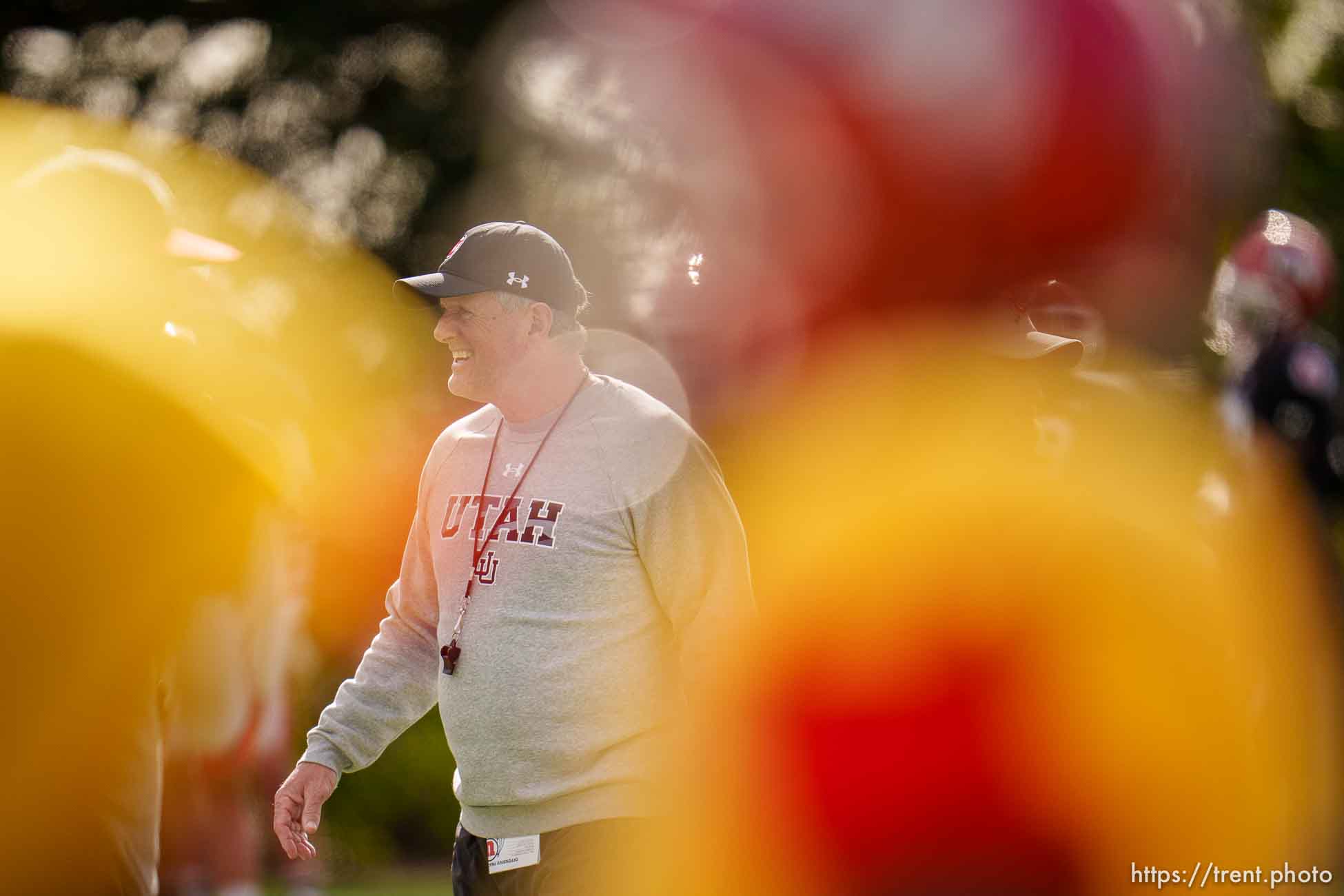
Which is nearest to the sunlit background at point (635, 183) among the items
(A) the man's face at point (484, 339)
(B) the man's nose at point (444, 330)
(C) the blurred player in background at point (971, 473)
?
(C) the blurred player in background at point (971, 473)

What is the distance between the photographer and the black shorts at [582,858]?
9.86ft

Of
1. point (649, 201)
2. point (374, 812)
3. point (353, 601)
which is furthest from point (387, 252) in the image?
point (649, 201)

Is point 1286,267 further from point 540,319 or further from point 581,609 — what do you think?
point 581,609

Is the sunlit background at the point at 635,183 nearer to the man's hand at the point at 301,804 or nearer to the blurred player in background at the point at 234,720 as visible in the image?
the blurred player in background at the point at 234,720

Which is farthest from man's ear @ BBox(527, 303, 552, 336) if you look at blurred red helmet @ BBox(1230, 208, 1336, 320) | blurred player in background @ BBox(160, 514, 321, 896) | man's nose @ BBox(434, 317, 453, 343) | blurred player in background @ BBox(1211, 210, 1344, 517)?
blurred red helmet @ BBox(1230, 208, 1336, 320)

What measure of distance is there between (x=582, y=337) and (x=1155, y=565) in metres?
1.70

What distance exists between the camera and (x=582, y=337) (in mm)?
3393

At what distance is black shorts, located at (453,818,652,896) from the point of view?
118 inches

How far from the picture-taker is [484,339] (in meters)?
3.29

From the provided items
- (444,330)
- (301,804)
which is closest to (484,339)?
(444,330)

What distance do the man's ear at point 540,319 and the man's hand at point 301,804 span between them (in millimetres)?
1061

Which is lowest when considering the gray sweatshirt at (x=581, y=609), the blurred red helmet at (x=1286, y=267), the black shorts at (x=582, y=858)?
the black shorts at (x=582, y=858)

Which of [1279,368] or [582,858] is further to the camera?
[1279,368]

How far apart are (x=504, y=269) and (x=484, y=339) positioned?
157 mm
